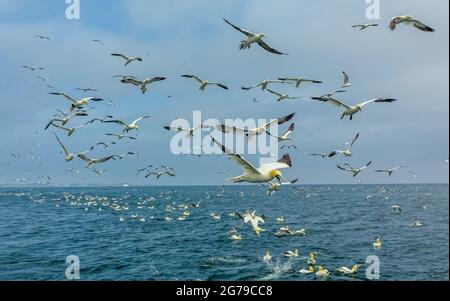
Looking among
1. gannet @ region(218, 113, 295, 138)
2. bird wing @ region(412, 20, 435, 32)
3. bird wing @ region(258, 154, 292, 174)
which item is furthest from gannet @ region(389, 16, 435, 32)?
bird wing @ region(258, 154, 292, 174)

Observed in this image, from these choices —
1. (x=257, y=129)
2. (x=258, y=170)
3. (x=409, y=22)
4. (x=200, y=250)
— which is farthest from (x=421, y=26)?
(x=200, y=250)

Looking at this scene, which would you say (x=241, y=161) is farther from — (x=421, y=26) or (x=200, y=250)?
(x=200, y=250)

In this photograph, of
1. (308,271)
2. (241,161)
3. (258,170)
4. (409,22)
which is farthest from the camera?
(308,271)

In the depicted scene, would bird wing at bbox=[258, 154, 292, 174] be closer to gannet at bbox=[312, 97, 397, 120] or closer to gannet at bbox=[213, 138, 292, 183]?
gannet at bbox=[213, 138, 292, 183]

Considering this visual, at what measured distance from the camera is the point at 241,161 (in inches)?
397

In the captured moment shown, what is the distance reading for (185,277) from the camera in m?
21.9

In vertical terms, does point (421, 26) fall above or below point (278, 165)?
above

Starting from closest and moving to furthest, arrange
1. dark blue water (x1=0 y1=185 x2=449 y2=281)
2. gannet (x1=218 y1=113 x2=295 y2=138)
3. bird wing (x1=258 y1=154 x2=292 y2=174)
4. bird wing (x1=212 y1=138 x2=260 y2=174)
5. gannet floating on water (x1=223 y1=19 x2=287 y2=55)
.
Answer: bird wing (x1=212 y1=138 x2=260 y2=174)
bird wing (x1=258 y1=154 x2=292 y2=174)
gannet (x1=218 y1=113 x2=295 y2=138)
gannet floating on water (x1=223 y1=19 x2=287 y2=55)
dark blue water (x1=0 y1=185 x2=449 y2=281)

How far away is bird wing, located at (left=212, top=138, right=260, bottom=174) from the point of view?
8.96 m

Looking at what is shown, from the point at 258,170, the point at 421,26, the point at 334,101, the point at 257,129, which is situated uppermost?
the point at 421,26
